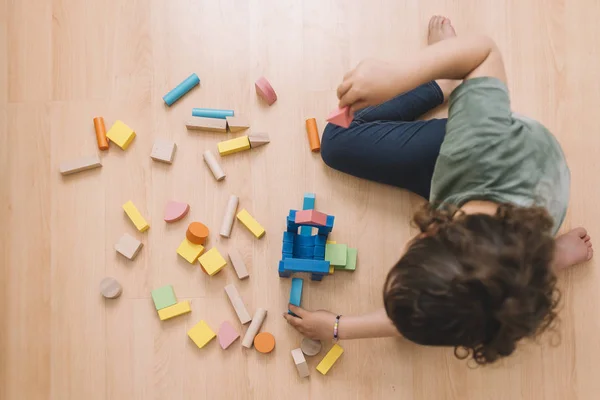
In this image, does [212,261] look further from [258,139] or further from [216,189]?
[258,139]

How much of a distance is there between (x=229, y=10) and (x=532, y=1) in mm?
615

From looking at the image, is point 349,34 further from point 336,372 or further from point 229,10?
point 336,372

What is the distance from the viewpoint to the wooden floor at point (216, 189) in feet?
3.39

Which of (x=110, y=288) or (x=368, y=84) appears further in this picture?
(x=110, y=288)

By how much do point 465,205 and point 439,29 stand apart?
446 millimetres

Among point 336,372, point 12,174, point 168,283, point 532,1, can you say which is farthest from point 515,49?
point 12,174

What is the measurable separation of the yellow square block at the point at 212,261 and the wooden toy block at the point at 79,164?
0.93 ft

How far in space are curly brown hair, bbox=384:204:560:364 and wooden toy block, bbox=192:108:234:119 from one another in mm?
510

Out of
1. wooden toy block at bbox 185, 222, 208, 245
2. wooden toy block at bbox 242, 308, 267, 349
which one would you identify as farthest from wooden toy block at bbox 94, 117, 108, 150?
wooden toy block at bbox 242, 308, 267, 349

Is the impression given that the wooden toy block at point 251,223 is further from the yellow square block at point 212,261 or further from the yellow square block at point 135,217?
the yellow square block at point 135,217

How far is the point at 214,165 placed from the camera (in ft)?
3.42

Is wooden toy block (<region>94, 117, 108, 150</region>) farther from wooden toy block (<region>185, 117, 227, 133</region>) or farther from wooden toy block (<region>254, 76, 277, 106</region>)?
wooden toy block (<region>254, 76, 277, 106</region>)

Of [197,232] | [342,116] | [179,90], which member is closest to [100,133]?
[179,90]

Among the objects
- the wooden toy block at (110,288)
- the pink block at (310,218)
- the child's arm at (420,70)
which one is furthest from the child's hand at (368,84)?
the wooden toy block at (110,288)
